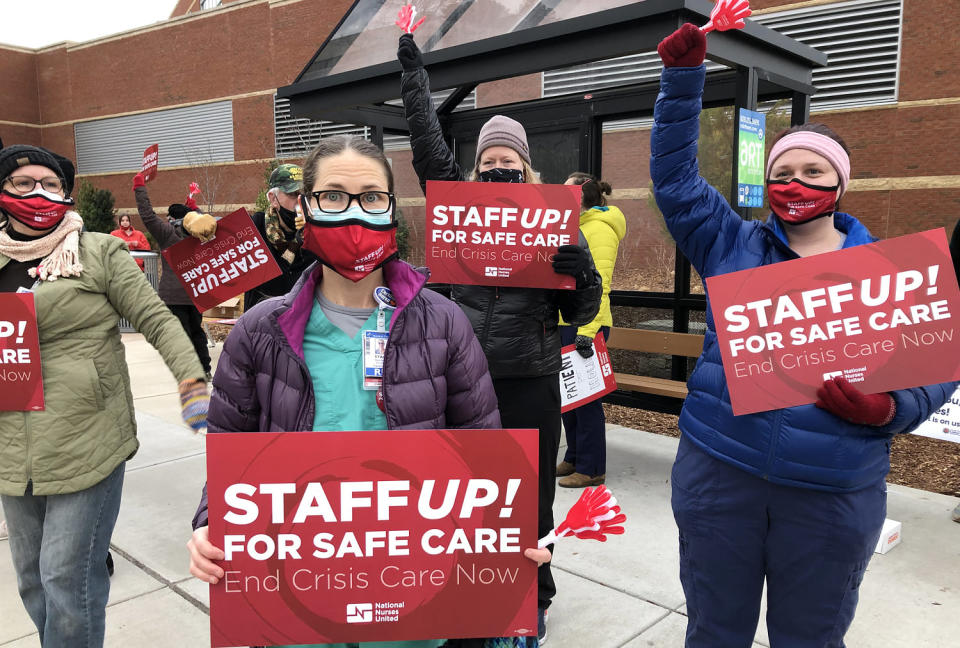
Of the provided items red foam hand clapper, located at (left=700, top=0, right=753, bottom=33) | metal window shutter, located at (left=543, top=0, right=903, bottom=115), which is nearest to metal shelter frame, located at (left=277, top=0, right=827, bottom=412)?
red foam hand clapper, located at (left=700, top=0, right=753, bottom=33)

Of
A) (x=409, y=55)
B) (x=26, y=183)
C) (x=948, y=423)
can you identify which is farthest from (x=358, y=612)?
(x=948, y=423)

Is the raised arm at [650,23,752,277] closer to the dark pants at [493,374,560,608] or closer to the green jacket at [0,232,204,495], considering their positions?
the dark pants at [493,374,560,608]

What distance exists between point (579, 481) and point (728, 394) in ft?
10.1

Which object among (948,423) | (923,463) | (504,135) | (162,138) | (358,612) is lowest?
(923,463)

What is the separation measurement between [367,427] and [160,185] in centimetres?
2525

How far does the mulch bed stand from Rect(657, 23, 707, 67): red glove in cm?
429

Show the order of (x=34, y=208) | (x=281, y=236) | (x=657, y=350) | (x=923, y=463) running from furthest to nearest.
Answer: (x=657, y=350)
(x=923, y=463)
(x=281, y=236)
(x=34, y=208)

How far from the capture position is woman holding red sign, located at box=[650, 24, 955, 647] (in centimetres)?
195

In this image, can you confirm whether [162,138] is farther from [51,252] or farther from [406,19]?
[51,252]

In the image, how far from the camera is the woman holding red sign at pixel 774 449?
6.41 ft

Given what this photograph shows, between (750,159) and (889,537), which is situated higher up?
(750,159)

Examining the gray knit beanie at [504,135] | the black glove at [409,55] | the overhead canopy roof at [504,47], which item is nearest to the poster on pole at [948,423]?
the overhead canopy roof at [504,47]

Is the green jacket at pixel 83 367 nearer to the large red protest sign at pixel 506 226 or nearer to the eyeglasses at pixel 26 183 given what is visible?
the eyeglasses at pixel 26 183

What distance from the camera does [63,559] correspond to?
2.35 meters
